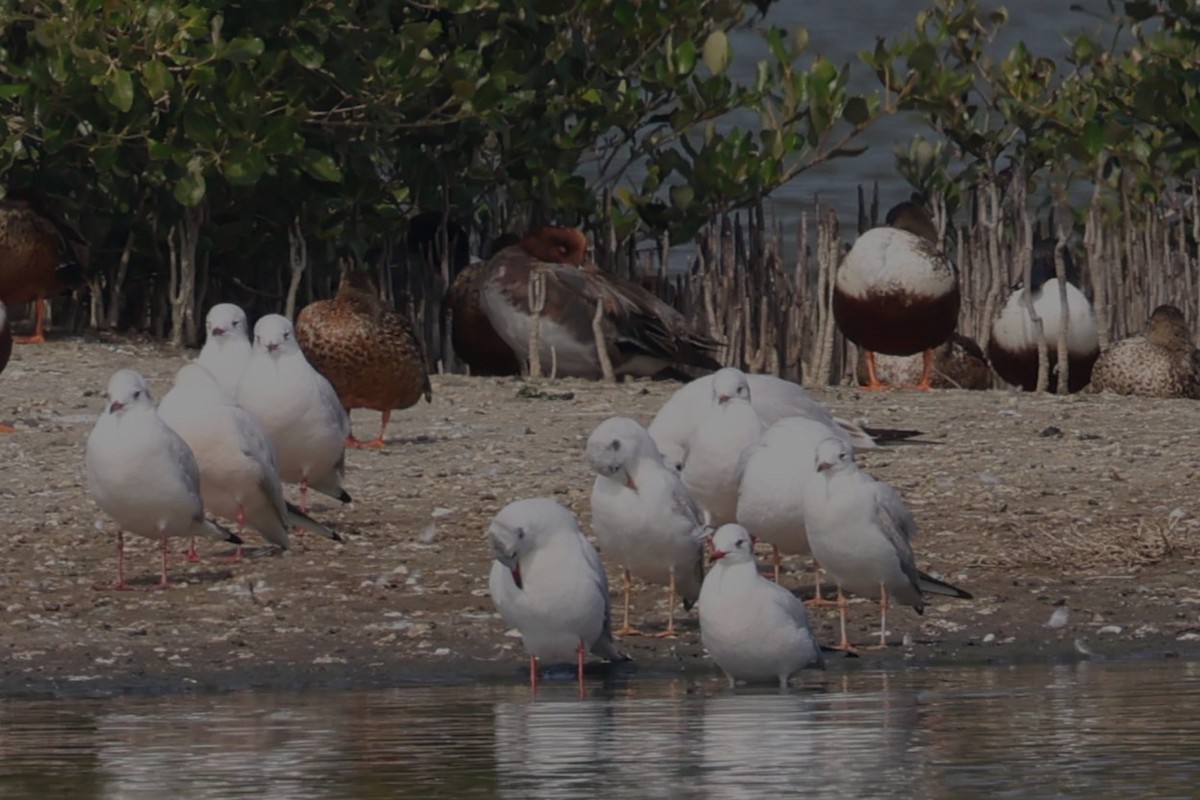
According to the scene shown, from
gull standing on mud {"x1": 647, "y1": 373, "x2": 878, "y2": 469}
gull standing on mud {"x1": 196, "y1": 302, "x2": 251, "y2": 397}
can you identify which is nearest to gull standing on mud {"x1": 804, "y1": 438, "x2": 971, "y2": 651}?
gull standing on mud {"x1": 647, "y1": 373, "x2": 878, "y2": 469}

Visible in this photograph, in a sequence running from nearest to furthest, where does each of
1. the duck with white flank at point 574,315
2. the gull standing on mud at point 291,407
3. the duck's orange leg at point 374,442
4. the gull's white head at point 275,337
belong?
the gull standing on mud at point 291,407, the gull's white head at point 275,337, the duck's orange leg at point 374,442, the duck with white flank at point 574,315

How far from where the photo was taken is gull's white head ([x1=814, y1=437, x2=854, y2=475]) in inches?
334

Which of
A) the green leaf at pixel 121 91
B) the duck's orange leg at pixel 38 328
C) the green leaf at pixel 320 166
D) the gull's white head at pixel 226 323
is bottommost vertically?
the gull's white head at pixel 226 323

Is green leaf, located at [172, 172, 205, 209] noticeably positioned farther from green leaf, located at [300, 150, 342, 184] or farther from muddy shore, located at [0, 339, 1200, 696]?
muddy shore, located at [0, 339, 1200, 696]

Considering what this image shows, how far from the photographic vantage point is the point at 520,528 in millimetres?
7910

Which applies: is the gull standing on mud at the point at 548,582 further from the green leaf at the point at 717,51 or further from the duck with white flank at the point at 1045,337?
the green leaf at the point at 717,51

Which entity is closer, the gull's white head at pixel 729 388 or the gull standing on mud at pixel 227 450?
the gull's white head at pixel 729 388

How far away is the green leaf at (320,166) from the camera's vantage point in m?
14.8

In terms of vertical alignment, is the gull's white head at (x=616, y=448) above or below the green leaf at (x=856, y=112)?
below

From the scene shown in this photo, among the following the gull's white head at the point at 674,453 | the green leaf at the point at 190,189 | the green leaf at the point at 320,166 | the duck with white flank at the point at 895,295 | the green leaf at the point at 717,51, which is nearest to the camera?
the gull's white head at the point at 674,453

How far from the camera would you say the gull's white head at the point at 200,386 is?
31.6 feet

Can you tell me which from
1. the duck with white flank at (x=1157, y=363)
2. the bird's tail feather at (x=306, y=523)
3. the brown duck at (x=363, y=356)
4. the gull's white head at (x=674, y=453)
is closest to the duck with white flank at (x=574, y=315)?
the duck with white flank at (x=1157, y=363)

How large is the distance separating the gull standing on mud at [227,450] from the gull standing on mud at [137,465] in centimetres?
32

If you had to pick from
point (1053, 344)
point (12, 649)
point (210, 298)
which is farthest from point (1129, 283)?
point (12, 649)
